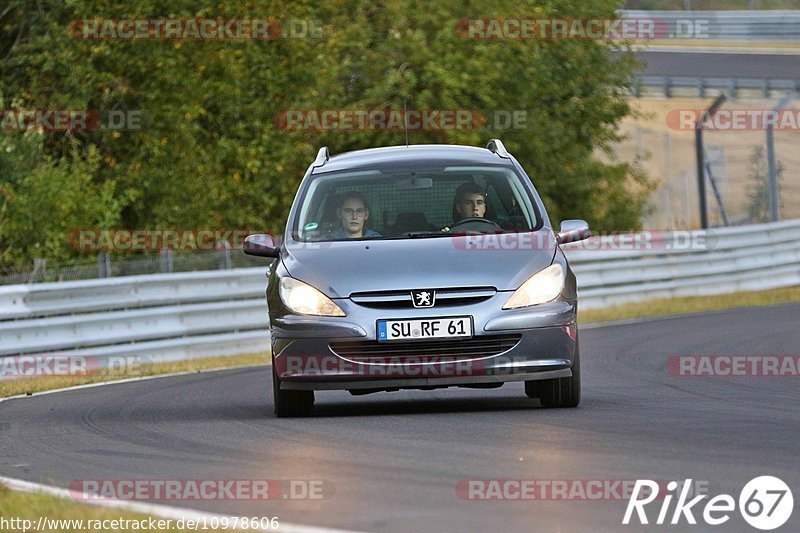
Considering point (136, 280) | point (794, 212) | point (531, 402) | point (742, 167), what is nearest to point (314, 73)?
point (136, 280)

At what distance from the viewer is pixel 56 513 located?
6.50 metres

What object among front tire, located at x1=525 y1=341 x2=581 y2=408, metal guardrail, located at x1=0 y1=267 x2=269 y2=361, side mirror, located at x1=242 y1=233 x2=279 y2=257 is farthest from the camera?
metal guardrail, located at x1=0 y1=267 x2=269 y2=361

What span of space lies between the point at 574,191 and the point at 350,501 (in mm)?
25123

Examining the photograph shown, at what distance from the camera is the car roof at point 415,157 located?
11391 millimetres

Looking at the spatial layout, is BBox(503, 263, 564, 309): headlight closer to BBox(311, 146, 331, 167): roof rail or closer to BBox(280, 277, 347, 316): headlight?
BBox(280, 277, 347, 316): headlight

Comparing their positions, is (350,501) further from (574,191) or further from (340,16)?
(574,191)

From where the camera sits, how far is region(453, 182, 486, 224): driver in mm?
10945

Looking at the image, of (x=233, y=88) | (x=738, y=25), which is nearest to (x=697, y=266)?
(x=233, y=88)

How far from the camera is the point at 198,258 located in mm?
19500

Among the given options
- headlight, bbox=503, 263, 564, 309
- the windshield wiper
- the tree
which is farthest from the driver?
the tree

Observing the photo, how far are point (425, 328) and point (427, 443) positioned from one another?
4.45 ft

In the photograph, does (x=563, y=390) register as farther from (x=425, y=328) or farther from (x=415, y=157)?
(x=415, y=157)

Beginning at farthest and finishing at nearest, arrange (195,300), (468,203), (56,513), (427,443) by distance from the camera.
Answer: (195,300) → (468,203) → (427,443) → (56,513)

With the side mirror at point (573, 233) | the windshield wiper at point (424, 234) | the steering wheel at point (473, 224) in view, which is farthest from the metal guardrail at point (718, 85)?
the windshield wiper at point (424, 234)
